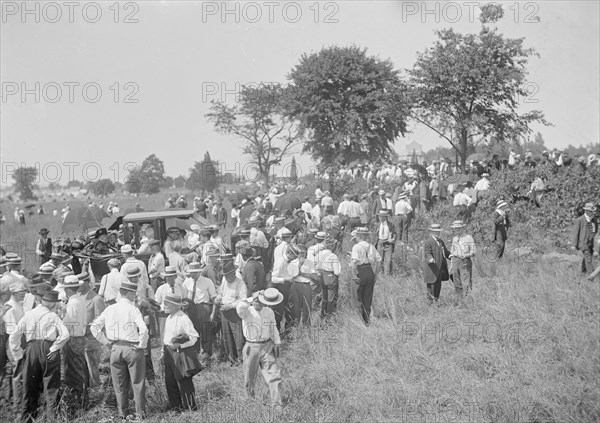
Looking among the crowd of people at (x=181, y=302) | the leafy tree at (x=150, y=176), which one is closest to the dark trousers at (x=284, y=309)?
the crowd of people at (x=181, y=302)

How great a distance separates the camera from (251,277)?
1062 cm

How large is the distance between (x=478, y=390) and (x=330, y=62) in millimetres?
→ 26560

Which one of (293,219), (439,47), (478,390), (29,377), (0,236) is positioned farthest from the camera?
(0,236)

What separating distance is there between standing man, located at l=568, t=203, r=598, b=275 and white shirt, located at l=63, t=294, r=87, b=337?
9980mm

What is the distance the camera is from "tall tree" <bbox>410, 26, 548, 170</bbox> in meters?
22.7

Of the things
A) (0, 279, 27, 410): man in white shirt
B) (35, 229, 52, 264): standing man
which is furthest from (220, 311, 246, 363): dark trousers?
(35, 229, 52, 264): standing man

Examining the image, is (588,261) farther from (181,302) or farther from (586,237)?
(181,302)

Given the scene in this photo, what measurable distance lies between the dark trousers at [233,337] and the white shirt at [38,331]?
2.86m

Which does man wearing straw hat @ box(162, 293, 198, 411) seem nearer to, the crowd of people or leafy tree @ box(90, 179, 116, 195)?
the crowd of people

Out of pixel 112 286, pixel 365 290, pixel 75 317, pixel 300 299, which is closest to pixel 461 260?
pixel 365 290

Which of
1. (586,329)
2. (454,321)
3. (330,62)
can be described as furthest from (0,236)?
(586,329)

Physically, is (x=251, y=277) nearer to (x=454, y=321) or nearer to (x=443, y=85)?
Result: (x=454, y=321)

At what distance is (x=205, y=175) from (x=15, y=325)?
35.1m

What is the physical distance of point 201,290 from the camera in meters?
10.2
